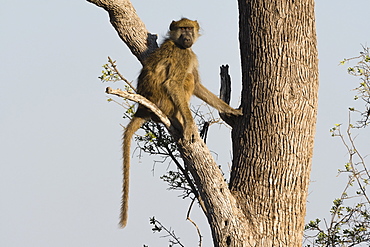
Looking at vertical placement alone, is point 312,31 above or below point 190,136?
above

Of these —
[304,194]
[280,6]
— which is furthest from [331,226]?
[280,6]

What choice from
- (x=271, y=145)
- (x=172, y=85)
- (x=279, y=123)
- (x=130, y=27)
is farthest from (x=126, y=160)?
(x=279, y=123)

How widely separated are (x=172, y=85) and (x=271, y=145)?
4.12 ft

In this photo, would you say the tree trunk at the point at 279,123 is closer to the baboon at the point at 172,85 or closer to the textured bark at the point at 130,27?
the baboon at the point at 172,85

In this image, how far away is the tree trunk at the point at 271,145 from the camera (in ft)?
17.5

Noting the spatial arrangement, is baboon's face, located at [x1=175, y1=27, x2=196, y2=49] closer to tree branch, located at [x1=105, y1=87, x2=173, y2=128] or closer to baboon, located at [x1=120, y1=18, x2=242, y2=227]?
baboon, located at [x1=120, y1=18, x2=242, y2=227]

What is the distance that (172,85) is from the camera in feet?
19.7

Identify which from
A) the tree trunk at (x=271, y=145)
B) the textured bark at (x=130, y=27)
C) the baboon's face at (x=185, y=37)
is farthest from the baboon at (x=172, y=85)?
the tree trunk at (x=271, y=145)

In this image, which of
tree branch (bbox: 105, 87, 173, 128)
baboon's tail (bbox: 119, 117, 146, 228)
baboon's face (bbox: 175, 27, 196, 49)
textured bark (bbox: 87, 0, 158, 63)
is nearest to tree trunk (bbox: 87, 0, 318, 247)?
tree branch (bbox: 105, 87, 173, 128)

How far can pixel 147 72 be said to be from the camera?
6.10 meters

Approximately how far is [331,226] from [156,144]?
229cm

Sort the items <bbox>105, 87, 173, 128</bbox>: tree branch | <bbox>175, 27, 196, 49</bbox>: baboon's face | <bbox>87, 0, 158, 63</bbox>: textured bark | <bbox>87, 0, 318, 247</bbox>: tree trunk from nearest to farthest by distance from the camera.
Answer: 1. <bbox>105, 87, 173, 128</bbox>: tree branch
2. <bbox>87, 0, 318, 247</bbox>: tree trunk
3. <bbox>87, 0, 158, 63</bbox>: textured bark
4. <bbox>175, 27, 196, 49</bbox>: baboon's face

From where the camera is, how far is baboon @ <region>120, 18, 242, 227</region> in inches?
232

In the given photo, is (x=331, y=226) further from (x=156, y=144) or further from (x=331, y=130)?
(x=156, y=144)
